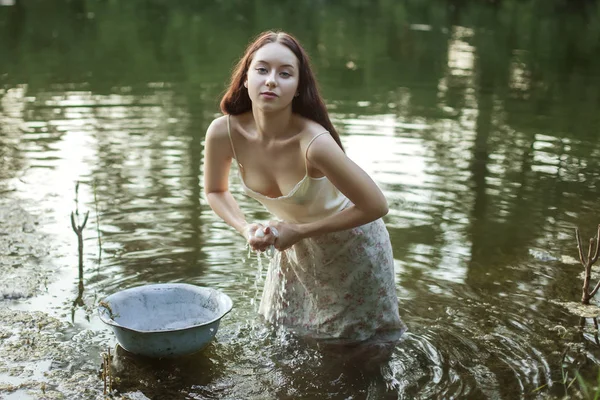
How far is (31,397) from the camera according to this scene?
3.51 meters

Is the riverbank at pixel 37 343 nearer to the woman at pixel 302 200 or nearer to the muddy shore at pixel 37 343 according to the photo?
the muddy shore at pixel 37 343

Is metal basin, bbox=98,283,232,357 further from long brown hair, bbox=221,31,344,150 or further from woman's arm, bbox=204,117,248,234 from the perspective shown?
long brown hair, bbox=221,31,344,150

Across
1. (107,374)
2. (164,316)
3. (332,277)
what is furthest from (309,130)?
(107,374)

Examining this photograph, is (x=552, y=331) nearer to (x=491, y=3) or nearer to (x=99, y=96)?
(x=99, y=96)

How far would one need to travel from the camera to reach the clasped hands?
3643mm

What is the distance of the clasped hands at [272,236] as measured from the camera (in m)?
3.64

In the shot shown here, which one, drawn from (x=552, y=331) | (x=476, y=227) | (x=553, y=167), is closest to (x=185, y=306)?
(x=552, y=331)

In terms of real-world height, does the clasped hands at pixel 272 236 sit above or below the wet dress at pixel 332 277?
above

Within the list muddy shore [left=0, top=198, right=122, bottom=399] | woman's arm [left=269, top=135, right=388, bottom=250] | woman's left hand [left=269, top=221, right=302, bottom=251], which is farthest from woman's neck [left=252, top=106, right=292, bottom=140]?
muddy shore [left=0, top=198, right=122, bottom=399]

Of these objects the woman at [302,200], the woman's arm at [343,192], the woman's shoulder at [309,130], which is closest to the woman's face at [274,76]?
the woman at [302,200]

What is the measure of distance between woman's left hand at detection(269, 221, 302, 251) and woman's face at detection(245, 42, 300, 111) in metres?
0.55

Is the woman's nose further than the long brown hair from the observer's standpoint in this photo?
No

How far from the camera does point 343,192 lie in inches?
143

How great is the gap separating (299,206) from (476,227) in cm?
297
